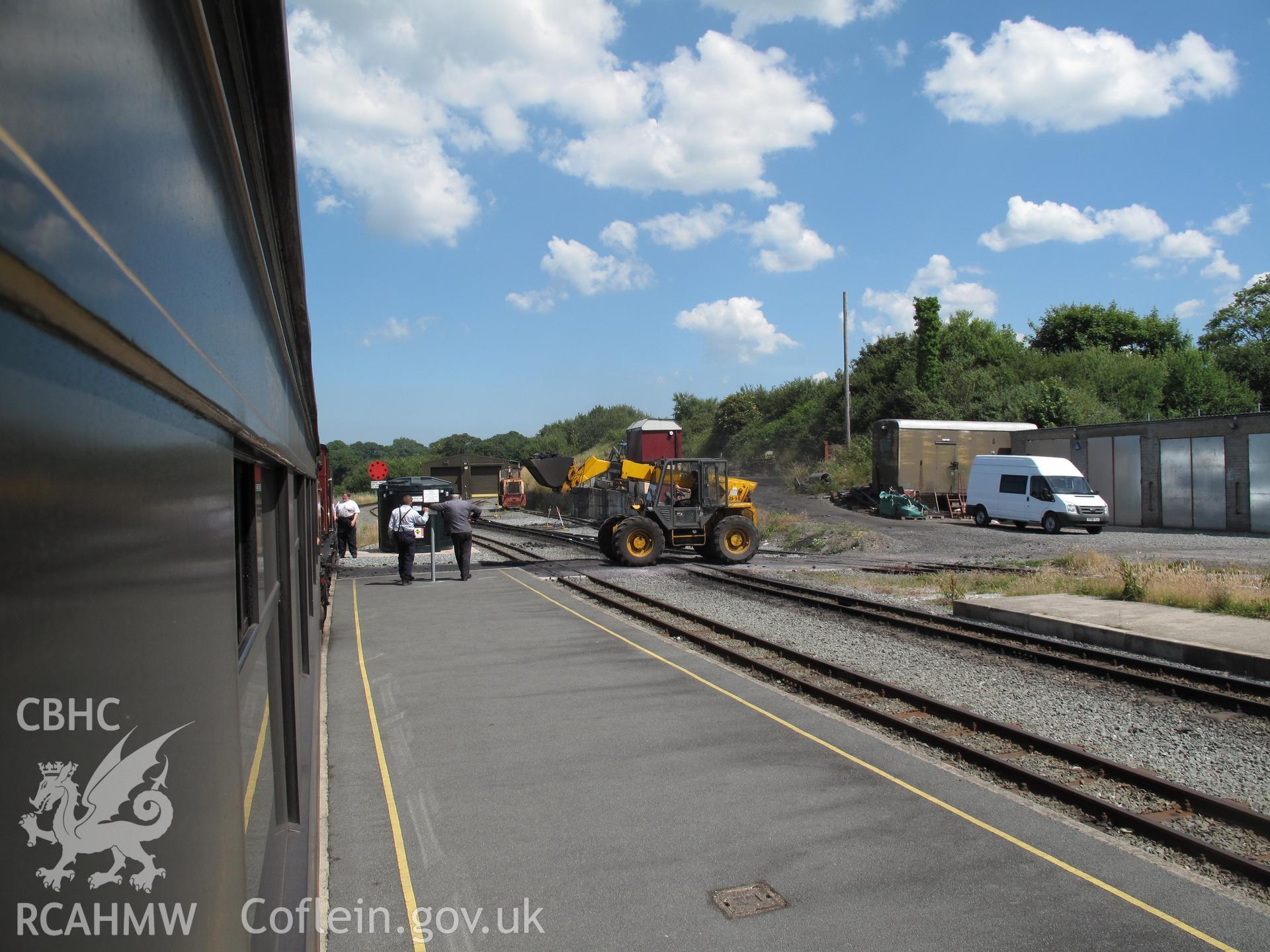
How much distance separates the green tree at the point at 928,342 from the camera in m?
50.9

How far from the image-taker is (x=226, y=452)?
5.60 ft

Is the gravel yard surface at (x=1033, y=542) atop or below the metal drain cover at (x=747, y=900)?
atop

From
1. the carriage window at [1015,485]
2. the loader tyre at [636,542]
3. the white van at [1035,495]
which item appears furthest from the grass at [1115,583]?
the carriage window at [1015,485]

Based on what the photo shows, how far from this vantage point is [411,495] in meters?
23.1

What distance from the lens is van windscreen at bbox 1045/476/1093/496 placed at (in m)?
26.5

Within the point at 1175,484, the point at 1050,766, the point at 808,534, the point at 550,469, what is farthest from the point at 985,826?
the point at 1175,484

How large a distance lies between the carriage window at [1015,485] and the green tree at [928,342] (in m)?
22.6

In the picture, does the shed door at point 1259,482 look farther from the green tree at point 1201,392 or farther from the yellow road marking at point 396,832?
the yellow road marking at point 396,832

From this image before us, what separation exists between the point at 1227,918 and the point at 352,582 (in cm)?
1546

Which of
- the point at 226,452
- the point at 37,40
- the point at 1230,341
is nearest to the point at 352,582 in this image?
the point at 226,452

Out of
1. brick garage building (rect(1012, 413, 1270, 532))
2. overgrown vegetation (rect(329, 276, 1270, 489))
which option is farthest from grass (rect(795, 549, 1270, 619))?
overgrown vegetation (rect(329, 276, 1270, 489))

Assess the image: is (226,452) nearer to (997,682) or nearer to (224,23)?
(224,23)

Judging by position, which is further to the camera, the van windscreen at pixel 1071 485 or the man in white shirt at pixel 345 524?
the van windscreen at pixel 1071 485

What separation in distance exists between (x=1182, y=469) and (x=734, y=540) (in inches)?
651
